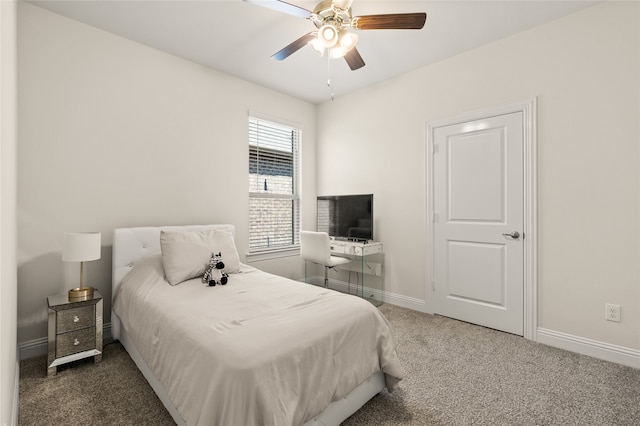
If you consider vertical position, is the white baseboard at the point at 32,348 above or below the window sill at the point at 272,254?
below

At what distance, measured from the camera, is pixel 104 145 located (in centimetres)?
270

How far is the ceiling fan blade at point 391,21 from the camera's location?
194 centimetres

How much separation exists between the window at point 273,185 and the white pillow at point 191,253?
1086mm

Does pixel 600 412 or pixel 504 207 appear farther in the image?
pixel 504 207

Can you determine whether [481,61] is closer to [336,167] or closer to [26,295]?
[336,167]

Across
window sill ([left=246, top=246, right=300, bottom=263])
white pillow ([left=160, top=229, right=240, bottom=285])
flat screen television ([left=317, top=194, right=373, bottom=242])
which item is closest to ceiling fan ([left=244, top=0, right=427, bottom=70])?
white pillow ([left=160, top=229, right=240, bottom=285])

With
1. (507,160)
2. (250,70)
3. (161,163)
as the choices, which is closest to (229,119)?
(250,70)

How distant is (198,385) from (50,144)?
2.38m

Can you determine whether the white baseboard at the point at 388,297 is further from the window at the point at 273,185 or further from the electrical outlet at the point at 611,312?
the electrical outlet at the point at 611,312

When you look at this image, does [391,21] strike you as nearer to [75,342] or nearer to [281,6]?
[281,6]

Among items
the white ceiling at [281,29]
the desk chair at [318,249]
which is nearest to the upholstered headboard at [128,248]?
the desk chair at [318,249]

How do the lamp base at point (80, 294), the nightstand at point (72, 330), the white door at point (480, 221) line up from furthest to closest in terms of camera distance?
1. the white door at point (480, 221)
2. the lamp base at point (80, 294)
3. the nightstand at point (72, 330)

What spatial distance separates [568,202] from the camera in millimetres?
2543

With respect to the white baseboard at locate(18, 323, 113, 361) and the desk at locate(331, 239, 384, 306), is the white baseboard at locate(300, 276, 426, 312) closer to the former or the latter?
the desk at locate(331, 239, 384, 306)
